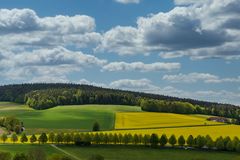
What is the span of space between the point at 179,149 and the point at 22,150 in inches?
1863

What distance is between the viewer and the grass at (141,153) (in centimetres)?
13238

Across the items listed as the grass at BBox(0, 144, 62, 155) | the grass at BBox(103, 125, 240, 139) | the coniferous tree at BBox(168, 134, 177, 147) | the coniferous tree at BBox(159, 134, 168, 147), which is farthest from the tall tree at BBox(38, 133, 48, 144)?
the coniferous tree at BBox(168, 134, 177, 147)

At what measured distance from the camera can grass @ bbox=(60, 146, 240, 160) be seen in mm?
132375

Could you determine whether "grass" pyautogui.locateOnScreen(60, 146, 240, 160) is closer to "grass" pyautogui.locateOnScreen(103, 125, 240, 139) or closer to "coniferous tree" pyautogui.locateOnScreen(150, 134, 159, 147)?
"coniferous tree" pyautogui.locateOnScreen(150, 134, 159, 147)

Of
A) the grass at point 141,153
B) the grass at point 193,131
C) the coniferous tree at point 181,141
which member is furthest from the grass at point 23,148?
the coniferous tree at point 181,141

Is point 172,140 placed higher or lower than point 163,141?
higher

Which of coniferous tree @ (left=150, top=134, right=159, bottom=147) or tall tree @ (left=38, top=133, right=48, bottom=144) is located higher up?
coniferous tree @ (left=150, top=134, right=159, bottom=147)

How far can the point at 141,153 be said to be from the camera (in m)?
142

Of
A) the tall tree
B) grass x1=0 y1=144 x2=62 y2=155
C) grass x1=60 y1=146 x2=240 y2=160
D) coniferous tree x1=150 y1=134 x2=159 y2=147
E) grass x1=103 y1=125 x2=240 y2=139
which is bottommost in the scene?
grass x1=0 y1=144 x2=62 y2=155

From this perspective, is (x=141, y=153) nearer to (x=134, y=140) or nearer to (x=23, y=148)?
(x=134, y=140)

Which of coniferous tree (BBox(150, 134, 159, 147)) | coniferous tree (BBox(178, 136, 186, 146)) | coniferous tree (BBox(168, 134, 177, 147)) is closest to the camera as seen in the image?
coniferous tree (BBox(150, 134, 159, 147))

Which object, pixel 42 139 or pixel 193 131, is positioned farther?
pixel 193 131

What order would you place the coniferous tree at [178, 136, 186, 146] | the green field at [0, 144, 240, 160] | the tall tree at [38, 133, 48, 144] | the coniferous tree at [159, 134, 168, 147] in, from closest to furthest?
the green field at [0, 144, 240, 160] → the coniferous tree at [159, 134, 168, 147] → the coniferous tree at [178, 136, 186, 146] → the tall tree at [38, 133, 48, 144]

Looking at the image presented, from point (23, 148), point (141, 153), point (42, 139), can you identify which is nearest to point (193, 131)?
point (141, 153)
